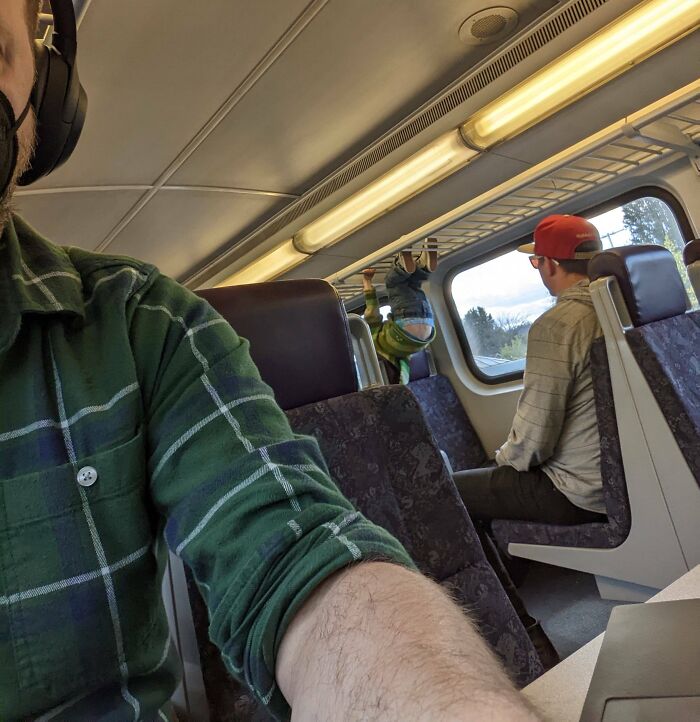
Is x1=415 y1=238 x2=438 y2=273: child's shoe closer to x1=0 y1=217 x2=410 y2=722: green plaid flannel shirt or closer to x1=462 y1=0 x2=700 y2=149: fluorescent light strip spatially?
x1=462 y1=0 x2=700 y2=149: fluorescent light strip

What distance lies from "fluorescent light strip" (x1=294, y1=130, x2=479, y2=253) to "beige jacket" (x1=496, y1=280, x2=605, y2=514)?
91 centimetres

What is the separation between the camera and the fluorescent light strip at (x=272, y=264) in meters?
3.69

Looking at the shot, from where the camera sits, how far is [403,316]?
3.50m

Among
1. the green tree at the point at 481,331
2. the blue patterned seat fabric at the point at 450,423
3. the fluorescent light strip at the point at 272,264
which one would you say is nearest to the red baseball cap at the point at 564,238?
the fluorescent light strip at the point at 272,264

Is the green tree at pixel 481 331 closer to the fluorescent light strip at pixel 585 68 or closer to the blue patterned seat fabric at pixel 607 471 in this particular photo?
the fluorescent light strip at pixel 585 68

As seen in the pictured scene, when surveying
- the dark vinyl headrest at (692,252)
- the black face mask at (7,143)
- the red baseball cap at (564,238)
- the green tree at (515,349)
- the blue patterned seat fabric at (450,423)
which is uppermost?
the red baseball cap at (564,238)

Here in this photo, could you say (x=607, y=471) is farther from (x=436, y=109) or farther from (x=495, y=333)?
Result: (x=495, y=333)

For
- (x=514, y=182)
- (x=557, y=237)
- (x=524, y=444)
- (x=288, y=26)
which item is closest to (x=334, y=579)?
(x=288, y=26)

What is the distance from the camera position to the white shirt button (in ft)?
2.21

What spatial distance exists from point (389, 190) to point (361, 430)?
80.1 inches

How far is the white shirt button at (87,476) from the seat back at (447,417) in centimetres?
416

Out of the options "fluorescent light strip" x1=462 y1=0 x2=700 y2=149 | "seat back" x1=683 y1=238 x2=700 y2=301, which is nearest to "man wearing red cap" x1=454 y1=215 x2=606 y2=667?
"seat back" x1=683 y1=238 x2=700 y2=301

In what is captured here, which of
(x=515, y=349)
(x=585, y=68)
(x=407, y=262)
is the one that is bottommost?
(x=515, y=349)

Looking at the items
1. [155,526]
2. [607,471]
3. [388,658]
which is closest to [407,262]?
[607,471]
